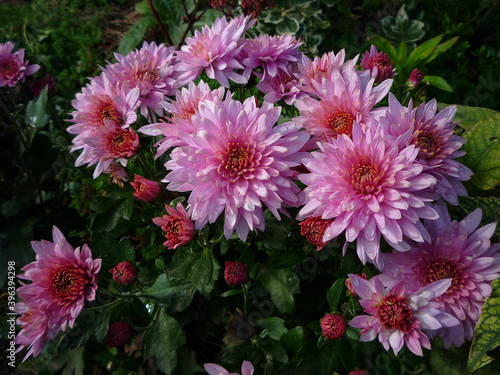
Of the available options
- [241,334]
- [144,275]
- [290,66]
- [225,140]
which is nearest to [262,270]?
[241,334]

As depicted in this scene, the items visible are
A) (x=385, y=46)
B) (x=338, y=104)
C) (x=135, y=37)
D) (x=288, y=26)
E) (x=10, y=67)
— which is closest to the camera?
(x=338, y=104)

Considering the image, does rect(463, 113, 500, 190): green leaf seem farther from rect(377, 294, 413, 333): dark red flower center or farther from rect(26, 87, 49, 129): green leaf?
rect(26, 87, 49, 129): green leaf

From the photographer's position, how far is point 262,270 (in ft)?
4.09

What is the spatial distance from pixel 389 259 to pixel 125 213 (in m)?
0.77

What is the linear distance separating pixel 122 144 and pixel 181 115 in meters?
0.19

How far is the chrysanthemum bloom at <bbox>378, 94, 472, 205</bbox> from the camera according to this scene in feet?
2.91

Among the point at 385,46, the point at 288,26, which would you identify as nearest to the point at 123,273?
the point at 385,46

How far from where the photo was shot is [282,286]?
1174 millimetres

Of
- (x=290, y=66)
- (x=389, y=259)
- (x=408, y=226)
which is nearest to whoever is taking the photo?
(x=408, y=226)

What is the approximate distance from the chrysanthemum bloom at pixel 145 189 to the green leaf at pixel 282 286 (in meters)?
0.44

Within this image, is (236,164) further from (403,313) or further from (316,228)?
(403,313)

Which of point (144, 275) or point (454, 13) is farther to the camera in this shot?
point (454, 13)

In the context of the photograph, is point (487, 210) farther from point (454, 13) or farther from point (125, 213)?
point (454, 13)

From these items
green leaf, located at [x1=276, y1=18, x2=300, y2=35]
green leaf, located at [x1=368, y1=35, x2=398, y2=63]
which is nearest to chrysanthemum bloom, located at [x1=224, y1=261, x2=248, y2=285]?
green leaf, located at [x1=368, y1=35, x2=398, y2=63]
